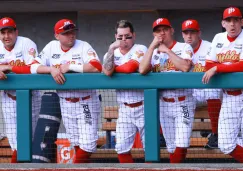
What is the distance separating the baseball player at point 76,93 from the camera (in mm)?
7473

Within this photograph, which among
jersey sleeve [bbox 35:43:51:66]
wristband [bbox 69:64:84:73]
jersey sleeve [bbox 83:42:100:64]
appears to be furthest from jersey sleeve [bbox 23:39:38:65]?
wristband [bbox 69:64:84:73]

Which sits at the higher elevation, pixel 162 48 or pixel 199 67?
pixel 162 48

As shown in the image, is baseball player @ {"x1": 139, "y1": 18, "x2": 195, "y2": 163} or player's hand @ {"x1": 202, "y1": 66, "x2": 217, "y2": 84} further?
baseball player @ {"x1": 139, "y1": 18, "x2": 195, "y2": 163}

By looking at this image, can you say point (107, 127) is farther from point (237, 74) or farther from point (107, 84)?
point (237, 74)

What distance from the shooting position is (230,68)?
23.0 ft

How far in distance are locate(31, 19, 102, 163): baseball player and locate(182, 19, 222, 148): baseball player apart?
3.20ft

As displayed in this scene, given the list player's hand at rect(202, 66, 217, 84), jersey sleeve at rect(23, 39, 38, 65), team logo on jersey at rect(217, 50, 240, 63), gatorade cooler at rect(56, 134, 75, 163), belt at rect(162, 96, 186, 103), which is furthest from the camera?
gatorade cooler at rect(56, 134, 75, 163)

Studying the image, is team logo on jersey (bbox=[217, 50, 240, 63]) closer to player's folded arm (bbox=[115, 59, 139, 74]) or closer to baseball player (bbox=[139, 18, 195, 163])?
baseball player (bbox=[139, 18, 195, 163])

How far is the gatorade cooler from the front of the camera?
8.33 metres

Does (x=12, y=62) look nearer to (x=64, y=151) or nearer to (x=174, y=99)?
(x=64, y=151)

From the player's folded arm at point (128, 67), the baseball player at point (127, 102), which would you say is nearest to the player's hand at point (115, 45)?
the baseball player at point (127, 102)

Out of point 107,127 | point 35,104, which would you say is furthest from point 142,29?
point 35,104

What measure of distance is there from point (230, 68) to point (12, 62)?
226 centimetres

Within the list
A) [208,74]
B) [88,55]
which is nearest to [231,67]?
[208,74]
